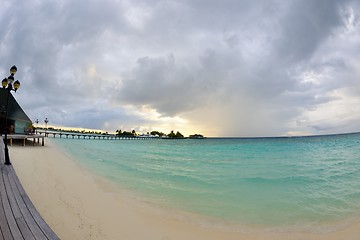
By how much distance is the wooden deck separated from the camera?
3.37 meters

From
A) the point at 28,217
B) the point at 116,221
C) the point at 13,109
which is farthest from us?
the point at 13,109

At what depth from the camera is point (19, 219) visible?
3924 mm

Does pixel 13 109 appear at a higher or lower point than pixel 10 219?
higher

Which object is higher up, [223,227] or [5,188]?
[5,188]

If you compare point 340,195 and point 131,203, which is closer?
point 131,203

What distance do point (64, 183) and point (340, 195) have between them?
12772mm

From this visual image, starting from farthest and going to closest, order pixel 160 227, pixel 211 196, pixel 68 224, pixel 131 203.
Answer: pixel 211 196, pixel 131 203, pixel 160 227, pixel 68 224

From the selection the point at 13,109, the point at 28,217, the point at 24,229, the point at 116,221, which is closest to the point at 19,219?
the point at 28,217

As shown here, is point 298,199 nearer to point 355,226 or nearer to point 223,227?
point 355,226

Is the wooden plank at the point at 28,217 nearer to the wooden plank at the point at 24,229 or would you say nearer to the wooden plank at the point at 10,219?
the wooden plank at the point at 24,229

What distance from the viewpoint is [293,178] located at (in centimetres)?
1349

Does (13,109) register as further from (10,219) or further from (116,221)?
(10,219)

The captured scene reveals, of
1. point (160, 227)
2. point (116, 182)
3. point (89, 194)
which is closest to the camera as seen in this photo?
point (160, 227)

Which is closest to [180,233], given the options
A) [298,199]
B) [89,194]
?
[89,194]
